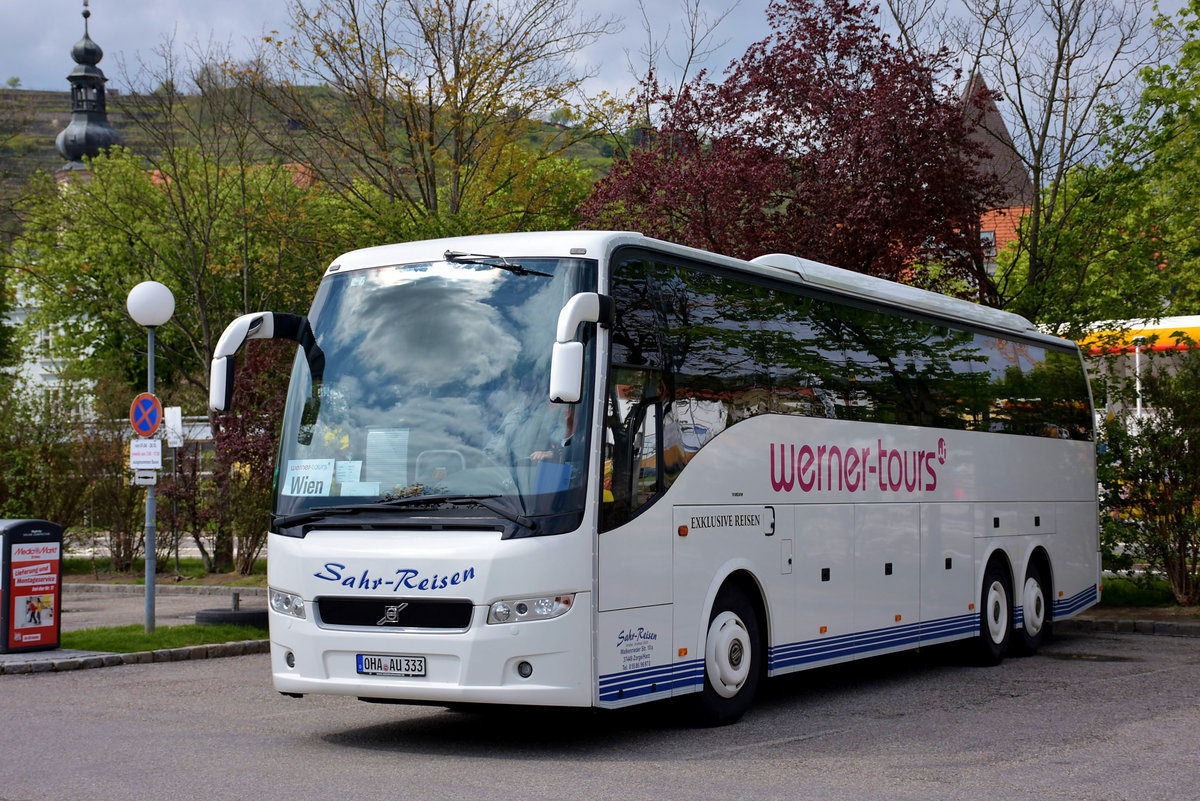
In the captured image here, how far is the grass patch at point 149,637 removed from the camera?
52.0 ft

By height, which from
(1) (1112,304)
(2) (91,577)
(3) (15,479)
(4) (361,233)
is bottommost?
(2) (91,577)

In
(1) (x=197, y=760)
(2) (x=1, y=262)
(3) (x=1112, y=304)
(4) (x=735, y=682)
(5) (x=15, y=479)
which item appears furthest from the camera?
(2) (x=1, y=262)

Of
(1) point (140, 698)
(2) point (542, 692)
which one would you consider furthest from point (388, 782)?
(1) point (140, 698)

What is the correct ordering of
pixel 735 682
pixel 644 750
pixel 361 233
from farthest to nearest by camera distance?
1. pixel 361 233
2. pixel 735 682
3. pixel 644 750

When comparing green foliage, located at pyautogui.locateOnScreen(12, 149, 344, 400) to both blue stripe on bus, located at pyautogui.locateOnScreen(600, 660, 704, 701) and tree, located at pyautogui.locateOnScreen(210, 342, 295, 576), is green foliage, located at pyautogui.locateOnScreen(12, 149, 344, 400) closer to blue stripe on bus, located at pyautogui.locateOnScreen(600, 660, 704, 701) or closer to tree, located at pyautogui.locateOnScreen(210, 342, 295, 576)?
tree, located at pyautogui.locateOnScreen(210, 342, 295, 576)

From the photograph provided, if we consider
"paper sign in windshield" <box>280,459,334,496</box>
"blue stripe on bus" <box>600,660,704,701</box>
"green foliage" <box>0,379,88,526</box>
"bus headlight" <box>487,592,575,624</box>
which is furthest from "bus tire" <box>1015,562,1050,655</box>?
"green foliage" <box>0,379,88,526</box>

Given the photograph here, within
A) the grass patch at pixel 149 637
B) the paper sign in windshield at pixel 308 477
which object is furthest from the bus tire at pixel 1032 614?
the paper sign in windshield at pixel 308 477

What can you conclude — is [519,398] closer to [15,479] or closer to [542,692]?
[542,692]

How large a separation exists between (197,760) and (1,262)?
3490 centimetres

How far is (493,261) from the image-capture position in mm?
9781

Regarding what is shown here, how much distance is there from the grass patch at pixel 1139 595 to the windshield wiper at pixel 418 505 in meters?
13.5

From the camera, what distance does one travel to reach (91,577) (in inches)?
1204

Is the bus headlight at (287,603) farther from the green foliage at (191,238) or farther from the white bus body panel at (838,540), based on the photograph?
the green foliage at (191,238)

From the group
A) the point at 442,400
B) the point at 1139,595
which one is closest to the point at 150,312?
the point at 442,400
